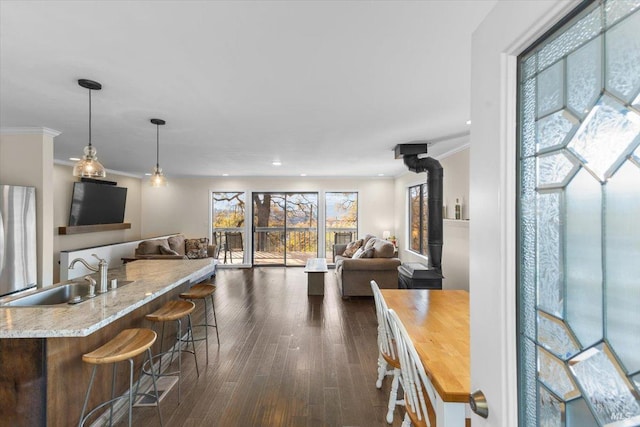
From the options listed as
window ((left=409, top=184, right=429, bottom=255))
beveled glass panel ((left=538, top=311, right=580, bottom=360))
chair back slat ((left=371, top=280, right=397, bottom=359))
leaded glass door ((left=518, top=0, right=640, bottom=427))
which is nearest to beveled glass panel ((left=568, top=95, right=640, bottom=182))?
leaded glass door ((left=518, top=0, right=640, bottom=427))

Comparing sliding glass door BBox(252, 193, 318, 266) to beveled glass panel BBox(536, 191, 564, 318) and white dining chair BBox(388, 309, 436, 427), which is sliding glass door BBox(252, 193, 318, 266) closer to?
white dining chair BBox(388, 309, 436, 427)

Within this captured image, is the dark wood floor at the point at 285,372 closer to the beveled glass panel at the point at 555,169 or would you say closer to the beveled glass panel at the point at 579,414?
the beveled glass panel at the point at 579,414

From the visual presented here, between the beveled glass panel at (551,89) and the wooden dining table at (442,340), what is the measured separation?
1.11 m

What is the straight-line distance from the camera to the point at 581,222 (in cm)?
61

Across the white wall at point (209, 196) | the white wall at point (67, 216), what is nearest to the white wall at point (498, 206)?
the white wall at point (67, 216)

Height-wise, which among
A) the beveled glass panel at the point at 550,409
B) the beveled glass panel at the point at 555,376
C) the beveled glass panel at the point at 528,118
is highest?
the beveled glass panel at the point at 528,118

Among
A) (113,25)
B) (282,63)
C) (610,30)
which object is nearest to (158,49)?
(113,25)

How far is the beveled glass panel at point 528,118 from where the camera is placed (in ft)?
2.37

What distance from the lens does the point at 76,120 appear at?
326 centimetres

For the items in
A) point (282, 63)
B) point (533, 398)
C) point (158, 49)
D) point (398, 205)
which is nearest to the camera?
point (533, 398)

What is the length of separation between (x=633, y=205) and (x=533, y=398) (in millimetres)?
487

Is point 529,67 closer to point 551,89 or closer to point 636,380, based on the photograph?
point 551,89

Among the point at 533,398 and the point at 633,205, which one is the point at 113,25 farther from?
the point at 533,398

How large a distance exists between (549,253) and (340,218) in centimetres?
773
